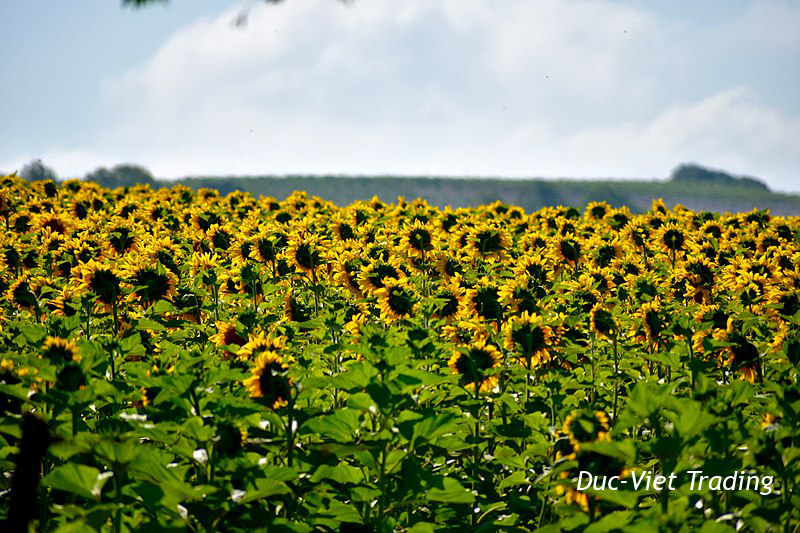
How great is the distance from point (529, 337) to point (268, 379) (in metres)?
1.82

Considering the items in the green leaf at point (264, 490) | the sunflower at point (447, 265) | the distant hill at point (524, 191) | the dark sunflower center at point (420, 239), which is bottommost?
the green leaf at point (264, 490)

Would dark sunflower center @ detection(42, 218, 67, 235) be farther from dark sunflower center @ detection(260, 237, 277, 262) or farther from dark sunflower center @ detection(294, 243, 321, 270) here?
dark sunflower center @ detection(294, 243, 321, 270)

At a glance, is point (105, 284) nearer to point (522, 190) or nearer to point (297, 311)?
point (297, 311)

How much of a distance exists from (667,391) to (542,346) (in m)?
2.10

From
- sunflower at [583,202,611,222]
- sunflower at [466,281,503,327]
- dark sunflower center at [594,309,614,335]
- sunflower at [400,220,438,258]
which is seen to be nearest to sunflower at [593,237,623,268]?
sunflower at [400,220,438,258]

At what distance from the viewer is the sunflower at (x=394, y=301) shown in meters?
6.16

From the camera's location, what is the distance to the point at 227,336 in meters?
5.34

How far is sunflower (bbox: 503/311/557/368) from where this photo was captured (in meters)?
4.85

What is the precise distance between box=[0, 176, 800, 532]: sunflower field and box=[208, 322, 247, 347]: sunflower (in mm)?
32

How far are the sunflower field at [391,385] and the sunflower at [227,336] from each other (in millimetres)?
32

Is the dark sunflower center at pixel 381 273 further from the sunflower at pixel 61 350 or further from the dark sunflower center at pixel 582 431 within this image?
the dark sunflower center at pixel 582 431

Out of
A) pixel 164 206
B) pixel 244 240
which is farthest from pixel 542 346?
pixel 164 206

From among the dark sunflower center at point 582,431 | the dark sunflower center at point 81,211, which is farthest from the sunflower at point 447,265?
the dark sunflower center at point 81,211

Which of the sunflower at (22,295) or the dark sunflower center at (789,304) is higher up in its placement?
the dark sunflower center at (789,304)
